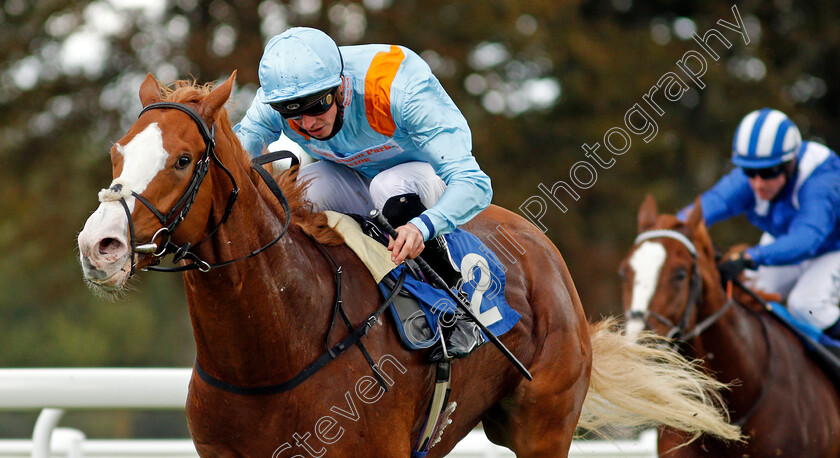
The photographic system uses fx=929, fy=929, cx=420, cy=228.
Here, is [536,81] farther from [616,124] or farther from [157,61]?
[157,61]

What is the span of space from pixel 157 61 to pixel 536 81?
5.42 m

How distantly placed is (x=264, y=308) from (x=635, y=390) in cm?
235

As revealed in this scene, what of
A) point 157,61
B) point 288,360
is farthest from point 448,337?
point 157,61

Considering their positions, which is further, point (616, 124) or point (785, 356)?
point (616, 124)

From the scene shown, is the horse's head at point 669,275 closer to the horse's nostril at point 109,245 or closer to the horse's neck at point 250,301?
the horse's neck at point 250,301

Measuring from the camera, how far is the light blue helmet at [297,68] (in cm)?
308

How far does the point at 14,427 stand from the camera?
11.8 m

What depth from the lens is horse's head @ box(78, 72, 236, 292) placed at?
8.04ft

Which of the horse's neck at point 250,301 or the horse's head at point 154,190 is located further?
the horse's neck at point 250,301

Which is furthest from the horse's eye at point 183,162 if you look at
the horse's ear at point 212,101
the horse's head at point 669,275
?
the horse's head at point 669,275

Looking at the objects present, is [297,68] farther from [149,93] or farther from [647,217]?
[647,217]

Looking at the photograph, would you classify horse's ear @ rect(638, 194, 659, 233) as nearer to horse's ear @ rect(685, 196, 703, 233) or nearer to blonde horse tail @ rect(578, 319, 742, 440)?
horse's ear @ rect(685, 196, 703, 233)

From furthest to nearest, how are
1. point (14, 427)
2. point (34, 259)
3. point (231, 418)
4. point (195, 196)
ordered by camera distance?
point (34, 259) → point (14, 427) → point (231, 418) → point (195, 196)

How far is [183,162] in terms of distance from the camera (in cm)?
268
